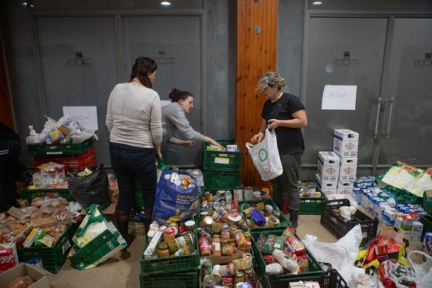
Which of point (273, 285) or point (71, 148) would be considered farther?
→ point (71, 148)

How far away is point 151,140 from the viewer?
2.41 m

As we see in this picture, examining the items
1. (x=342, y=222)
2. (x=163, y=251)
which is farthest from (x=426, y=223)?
(x=163, y=251)

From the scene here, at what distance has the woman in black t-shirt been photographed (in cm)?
250

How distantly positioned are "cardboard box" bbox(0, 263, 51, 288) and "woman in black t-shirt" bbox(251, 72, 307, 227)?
1.98 metres

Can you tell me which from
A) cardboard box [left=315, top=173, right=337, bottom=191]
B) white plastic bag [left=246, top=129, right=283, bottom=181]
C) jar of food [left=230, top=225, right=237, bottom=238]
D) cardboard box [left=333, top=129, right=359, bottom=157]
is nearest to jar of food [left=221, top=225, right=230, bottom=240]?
jar of food [left=230, top=225, right=237, bottom=238]

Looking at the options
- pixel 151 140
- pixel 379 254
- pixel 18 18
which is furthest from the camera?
pixel 18 18

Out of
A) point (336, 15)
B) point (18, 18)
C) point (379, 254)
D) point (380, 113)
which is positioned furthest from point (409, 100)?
point (18, 18)

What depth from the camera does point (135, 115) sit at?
224 centimetres

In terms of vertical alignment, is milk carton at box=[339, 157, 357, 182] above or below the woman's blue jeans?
below

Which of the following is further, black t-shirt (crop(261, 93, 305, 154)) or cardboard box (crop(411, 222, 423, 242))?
cardboard box (crop(411, 222, 423, 242))

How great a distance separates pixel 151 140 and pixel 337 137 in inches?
89.4

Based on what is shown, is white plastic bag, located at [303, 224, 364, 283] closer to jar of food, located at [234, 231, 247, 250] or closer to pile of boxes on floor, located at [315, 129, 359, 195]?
jar of food, located at [234, 231, 247, 250]

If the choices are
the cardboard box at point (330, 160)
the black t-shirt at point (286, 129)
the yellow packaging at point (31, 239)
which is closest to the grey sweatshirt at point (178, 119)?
the black t-shirt at point (286, 129)

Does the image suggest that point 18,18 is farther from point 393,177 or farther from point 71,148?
point 393,177
